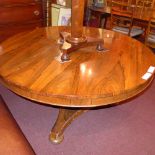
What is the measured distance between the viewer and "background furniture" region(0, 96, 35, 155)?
105cm

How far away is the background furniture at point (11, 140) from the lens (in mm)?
1047

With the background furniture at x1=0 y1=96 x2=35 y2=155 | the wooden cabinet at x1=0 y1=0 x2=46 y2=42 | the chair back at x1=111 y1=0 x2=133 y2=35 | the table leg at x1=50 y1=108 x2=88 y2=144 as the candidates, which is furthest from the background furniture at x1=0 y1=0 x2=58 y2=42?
the background furniture at x1=0 y1=96 x2=35 y2=155

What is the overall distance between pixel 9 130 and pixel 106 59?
75 cm

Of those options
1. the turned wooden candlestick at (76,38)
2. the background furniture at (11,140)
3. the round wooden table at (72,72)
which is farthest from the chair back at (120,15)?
the background furniture at (11,140)

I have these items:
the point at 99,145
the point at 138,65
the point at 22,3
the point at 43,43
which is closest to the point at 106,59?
A: the point at 138,65

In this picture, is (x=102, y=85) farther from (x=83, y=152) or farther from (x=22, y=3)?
(x=22, y=3)

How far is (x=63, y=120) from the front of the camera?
1.71 m

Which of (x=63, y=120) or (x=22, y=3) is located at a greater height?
(x=22, y=3)

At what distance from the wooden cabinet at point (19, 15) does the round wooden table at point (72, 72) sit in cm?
86

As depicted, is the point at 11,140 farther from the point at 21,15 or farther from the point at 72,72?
the point at 21,15

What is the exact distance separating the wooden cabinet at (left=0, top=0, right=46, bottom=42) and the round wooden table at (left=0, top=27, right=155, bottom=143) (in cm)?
86

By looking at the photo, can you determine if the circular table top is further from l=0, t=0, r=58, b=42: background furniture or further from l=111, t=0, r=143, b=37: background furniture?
l=111, t=0, r=143, b=37: background furniture

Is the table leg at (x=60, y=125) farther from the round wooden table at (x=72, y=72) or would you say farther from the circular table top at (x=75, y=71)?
the circular table top at (x=75, y=71)

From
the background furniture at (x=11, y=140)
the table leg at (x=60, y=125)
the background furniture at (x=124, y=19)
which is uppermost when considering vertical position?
the background furniture at (x=124, y=19)
